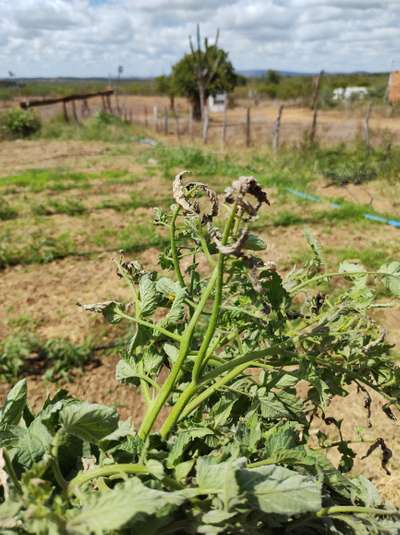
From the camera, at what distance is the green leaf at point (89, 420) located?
605mm

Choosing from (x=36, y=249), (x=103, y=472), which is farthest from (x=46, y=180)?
(x=103, y=472)

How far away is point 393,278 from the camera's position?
0.75 m

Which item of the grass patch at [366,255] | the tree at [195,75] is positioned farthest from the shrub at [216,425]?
the tree at [195,75]

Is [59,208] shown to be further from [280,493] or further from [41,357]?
[280,493]

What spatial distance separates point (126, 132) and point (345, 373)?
19850mm

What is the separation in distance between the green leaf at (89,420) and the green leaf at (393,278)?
464 mm

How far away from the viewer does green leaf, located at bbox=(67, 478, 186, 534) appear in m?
0.51

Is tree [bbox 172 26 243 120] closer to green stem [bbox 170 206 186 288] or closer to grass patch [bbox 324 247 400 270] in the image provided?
grass patch [bbox 324 247 400 270]

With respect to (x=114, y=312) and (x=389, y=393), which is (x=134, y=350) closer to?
(x=114, y=312)

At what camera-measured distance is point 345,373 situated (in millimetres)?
828

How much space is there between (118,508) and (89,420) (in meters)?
0.13

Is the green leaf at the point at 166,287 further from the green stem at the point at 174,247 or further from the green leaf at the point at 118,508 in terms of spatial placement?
the green leaf at the point at 118,508

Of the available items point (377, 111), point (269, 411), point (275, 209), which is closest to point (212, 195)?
point (269, 411)

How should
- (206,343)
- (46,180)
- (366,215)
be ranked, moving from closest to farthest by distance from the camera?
(206,343)
(366,215)
(46,180)
